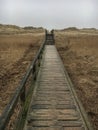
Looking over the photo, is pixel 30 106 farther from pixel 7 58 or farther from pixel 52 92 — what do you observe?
pixel 7 58

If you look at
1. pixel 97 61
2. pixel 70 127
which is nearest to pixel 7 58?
pixel 97 61

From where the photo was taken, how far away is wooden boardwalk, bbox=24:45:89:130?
5879mm

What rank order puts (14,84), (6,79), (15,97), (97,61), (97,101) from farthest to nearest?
(97,61) < (6,79) < (14,84) < (97,101) < (15,97)

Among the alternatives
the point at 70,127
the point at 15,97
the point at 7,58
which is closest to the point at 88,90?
the point at 70,127

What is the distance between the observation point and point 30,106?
7.02m

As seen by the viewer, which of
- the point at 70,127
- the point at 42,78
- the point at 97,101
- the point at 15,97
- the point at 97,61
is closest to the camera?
the point at 15,97

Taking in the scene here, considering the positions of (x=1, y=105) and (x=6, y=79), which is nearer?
(x=1, y=105)

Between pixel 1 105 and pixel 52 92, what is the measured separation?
232cm

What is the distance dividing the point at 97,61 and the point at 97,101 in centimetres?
1110

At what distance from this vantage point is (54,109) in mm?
6938

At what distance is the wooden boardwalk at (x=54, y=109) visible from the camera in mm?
5879

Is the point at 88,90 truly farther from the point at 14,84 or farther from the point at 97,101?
the point at 14,84

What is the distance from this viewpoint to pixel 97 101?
9.59m

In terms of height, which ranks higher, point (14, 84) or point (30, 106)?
point (30, 106)
